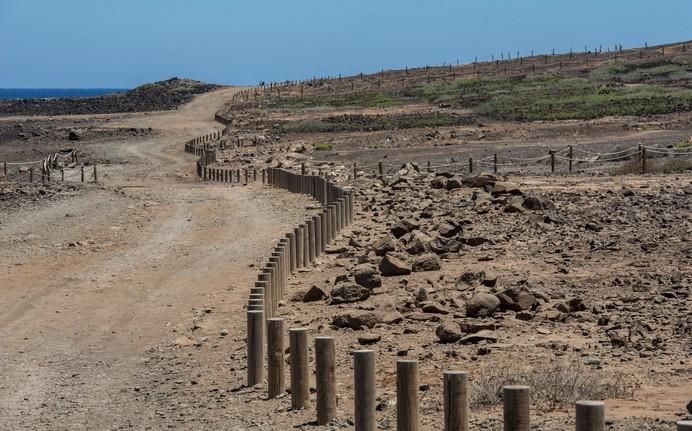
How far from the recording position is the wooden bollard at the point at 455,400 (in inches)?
355

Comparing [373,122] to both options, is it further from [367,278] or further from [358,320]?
[358,320]

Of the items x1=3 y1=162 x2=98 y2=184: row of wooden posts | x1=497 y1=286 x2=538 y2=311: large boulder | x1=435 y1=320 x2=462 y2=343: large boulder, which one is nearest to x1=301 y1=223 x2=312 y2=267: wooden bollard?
x1=497 y1=286 x2=538 y2=311: large boulder

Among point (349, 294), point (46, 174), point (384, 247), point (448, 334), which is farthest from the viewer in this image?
point (46, 174)

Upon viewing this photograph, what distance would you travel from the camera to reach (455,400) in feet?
29.7

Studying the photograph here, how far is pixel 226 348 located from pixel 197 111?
90.0 m

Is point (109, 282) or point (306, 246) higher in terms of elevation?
point (306, 246)

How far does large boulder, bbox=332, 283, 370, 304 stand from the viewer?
17.3 metres

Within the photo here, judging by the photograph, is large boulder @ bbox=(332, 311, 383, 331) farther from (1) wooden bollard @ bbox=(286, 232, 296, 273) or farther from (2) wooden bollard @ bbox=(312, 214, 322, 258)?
(2) wooden bollard @ bbox=(312, 214, 322, 258)

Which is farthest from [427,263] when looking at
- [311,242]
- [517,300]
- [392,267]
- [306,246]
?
[517,300]

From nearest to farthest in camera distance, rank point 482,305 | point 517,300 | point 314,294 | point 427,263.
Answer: point 482,305
point 517,300
point 314,294
point 427,263

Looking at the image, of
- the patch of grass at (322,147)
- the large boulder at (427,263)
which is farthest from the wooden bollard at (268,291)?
the patch of grass at (322,147)

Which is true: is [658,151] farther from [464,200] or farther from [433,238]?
[433,238]

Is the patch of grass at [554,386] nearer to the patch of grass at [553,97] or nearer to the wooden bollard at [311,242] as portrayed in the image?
the wooden bollard at [311,242]

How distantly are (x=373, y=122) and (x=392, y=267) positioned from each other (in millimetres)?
56771
